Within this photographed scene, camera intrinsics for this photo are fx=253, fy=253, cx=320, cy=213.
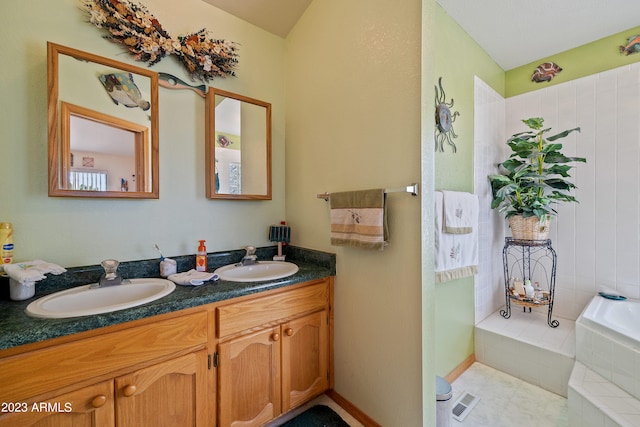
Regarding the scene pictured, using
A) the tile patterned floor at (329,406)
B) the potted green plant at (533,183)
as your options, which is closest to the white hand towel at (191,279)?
the tile patterned floor at (329,406)

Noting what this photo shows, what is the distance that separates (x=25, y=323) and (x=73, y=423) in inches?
14.8

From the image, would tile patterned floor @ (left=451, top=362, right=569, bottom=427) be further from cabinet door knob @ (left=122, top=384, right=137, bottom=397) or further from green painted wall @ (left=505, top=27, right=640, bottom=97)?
green painted wall @ (left=505, top=27, right=640, bottom=97)

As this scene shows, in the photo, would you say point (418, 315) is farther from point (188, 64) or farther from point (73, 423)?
point (188, 64)

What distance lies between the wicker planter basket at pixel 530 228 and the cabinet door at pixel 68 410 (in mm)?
2716

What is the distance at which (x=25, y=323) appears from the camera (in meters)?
0.82

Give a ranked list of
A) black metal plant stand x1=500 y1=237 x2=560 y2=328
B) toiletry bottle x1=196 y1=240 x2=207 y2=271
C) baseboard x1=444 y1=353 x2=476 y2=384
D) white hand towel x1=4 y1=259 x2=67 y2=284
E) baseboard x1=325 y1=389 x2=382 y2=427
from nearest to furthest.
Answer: white hand towel x1=4 y1=259 x2=67 y2=284 < baseboard x1=325 y1=389 x2=382 y2=427 < toiletry bottle x1=196 y1=240 x2=207 y2=271 < baseboard x1=444 y1=353 x2=476 y2=384 < black metal plant stand x1=500 y1=237 x2=560 y2=328

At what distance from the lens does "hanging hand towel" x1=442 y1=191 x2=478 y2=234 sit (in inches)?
63.2

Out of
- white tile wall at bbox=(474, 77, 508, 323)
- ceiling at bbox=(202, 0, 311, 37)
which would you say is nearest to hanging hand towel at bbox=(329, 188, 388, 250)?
white tile wall at bbox=(474, 77, 508, 323)

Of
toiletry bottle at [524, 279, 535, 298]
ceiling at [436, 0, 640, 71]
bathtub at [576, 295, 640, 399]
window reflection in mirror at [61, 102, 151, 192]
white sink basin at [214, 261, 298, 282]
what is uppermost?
ceiling at [436, 0, 640, 71]

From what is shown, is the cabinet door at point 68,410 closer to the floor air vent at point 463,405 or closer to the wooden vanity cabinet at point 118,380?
Answer: the wooden vanity cabinet at point 118,380

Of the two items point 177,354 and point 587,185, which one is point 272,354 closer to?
point 177,354

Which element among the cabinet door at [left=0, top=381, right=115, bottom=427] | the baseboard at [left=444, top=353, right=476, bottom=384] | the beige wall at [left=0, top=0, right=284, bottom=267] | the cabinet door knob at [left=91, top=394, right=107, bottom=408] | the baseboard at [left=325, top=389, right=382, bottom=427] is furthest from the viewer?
the baseboard at [left=444, top=353, right=476, bottom=384]

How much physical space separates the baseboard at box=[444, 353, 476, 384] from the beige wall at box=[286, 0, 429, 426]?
0.79 meters

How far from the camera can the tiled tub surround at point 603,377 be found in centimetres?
125
